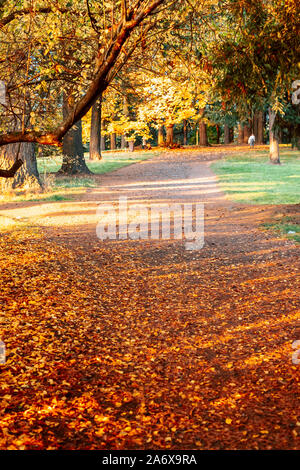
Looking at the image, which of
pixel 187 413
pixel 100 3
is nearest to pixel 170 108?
pixel 100 3

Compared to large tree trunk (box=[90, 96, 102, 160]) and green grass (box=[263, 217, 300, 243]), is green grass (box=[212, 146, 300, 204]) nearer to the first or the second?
green grass (box=[263, 217, 300, 243])

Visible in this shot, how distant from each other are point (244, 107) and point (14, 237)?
557 centimetres

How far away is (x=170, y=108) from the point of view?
38.3 m

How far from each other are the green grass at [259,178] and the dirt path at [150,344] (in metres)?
6.54

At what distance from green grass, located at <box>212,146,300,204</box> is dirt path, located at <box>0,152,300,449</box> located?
6.54m

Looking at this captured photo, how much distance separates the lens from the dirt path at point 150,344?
3572 millimetres

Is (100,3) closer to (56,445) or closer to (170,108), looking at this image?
(56,445)

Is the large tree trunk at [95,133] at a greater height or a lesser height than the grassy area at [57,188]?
greater

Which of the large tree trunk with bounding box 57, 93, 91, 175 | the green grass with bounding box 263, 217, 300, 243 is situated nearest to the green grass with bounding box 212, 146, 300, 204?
the green grass with bounding box 263, 217, 300, 243

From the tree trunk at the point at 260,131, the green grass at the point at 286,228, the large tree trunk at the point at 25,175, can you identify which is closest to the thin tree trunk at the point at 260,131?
the tree trunk at the point at 260,131

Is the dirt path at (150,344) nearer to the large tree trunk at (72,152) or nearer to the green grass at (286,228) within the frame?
the green grass at (286,228)

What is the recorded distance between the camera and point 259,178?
73.2 feet

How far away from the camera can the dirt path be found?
357cm

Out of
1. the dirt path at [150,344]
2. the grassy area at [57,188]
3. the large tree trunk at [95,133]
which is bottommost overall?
the dirt path at [150,344]
